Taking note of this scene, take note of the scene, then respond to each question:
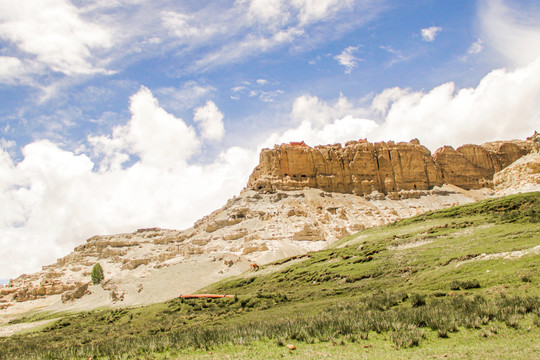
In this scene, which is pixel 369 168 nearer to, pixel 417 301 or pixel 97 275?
pixel 97 275

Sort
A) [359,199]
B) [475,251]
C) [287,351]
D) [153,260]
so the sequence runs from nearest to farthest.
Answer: [287,351], [475,251], [153,260], [359,199]

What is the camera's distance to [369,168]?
142 m

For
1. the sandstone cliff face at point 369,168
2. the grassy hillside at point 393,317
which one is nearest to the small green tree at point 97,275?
the sandstone cliff face at point 369,168

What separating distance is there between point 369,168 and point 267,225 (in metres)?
56.1

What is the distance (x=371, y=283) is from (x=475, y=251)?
786 centimetres

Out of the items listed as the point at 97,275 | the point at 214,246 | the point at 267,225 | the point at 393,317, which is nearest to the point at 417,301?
the point at 393,317

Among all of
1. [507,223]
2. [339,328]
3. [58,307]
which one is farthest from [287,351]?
[58,307]

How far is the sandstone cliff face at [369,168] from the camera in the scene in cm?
13700

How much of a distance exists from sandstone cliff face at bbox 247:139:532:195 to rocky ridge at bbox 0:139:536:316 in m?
0.40

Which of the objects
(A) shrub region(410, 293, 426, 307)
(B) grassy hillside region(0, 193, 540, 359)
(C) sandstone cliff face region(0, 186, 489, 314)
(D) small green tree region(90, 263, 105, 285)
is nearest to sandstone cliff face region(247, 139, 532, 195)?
(C) sandstone cliff face region(0, 186, 489, 314)

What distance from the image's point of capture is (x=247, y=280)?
49625mm

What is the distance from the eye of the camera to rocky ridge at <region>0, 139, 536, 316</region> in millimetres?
77000

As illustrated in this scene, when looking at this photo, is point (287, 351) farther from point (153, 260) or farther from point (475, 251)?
point (153, 260)

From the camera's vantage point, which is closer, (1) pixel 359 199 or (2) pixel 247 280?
(2) pixel 247 280
